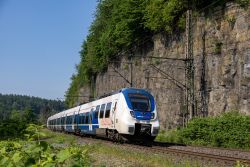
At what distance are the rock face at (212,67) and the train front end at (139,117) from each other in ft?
23.8

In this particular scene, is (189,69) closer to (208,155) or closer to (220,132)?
(220,132)

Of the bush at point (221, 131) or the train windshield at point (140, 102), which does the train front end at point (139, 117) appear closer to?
the train windshield at point (140, 102)

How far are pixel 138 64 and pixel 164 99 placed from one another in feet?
35.2

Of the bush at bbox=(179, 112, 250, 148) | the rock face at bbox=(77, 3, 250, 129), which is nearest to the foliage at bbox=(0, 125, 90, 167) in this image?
the bush at bbox=(179, 112, 250, 148)

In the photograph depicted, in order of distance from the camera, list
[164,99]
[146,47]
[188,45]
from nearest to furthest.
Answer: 1. [188,45]
2. [164,99]
3. [146,47]

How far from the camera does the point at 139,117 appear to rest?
23281mm

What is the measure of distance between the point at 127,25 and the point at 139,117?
32059 mm

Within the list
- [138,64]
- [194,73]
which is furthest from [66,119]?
[194,73]

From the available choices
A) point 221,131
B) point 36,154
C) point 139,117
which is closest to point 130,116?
point 139,117

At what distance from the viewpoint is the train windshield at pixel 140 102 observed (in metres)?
23.7

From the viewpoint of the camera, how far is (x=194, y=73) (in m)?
36.4

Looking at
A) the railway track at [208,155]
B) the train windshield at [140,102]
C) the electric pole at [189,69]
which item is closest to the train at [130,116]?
the train windshield at [140,102]

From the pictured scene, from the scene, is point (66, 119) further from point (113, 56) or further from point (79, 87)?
point (79, 87)

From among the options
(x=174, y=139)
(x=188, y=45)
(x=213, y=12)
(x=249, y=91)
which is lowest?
(x=174, y=139)
